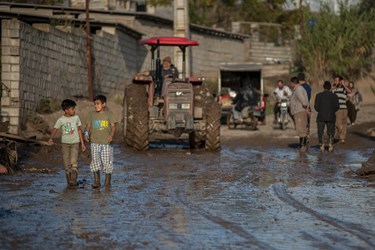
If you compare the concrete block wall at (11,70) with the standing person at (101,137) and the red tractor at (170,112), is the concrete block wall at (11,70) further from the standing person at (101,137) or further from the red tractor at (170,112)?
the standing person at (101,137)

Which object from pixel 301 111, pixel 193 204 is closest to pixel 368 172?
pixel 193 204

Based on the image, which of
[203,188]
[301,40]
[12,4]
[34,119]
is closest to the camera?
[203,188]

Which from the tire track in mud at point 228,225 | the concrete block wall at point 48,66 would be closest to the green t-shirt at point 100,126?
the tire track in mud at point 228,225

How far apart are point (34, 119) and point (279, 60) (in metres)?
33.7

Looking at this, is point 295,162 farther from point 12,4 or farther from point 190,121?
point 12,4

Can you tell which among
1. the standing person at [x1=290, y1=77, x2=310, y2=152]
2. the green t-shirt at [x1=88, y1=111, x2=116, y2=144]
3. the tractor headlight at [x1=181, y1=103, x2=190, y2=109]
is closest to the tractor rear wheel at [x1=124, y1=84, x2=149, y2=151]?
the tractor headlight at [x1=181, y1=103, x2=190, y2=109]

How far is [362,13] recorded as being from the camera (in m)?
50.3

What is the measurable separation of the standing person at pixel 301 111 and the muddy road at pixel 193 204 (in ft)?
6.66

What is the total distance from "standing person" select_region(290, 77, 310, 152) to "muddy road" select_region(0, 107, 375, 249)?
203 centimetres

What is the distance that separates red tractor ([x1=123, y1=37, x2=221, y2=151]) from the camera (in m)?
21.9

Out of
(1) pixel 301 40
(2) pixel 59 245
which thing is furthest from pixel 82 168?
(1) pixel 301 40

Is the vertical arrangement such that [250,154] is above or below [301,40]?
below

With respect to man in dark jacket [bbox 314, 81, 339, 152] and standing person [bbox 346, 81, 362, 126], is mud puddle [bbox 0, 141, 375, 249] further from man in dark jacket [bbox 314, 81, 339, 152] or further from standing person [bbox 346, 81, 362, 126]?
standing person [bbox 346, 81, 362, 126]

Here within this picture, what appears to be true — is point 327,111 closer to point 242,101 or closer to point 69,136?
point 242,101
